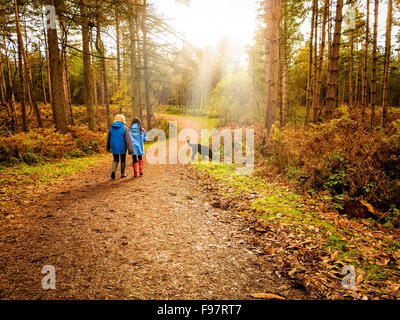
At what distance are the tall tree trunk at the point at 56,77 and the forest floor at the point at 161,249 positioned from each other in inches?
259

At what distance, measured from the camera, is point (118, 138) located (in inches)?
268

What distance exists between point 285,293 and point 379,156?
4.90m

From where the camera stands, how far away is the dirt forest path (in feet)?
7.99

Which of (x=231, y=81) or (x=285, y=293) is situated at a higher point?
(x=231, y=81)

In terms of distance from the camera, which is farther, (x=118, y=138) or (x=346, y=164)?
(x=118, y=138)

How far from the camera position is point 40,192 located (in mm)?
5648

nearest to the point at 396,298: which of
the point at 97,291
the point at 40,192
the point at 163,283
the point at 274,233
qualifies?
the point at 274,233

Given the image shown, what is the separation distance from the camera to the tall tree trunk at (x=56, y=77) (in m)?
9.87

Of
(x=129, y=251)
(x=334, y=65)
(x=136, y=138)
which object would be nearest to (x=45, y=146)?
(x=136, y=138)

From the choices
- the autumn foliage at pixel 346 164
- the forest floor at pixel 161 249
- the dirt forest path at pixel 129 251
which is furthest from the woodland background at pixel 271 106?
the dirt forest path at pixel 129 251

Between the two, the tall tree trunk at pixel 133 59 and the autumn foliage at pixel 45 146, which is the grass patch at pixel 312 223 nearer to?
the autumn foliage at pixel 45 146

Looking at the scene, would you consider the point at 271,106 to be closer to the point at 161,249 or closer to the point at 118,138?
the point at 118,138

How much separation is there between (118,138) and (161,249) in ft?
15.2
